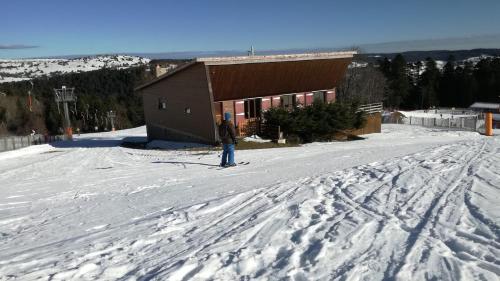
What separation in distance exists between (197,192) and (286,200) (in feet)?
8.40

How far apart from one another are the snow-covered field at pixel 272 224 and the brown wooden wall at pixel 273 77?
470 inches

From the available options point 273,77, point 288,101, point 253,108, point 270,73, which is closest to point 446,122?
point 288,101

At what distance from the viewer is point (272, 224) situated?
7086 millimetres

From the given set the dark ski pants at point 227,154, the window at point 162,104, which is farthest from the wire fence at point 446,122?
the dark ski pants at point 227,154

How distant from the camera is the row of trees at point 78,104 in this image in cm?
9319

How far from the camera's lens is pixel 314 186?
31.9ft

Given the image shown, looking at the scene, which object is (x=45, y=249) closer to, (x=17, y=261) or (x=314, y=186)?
(x=17, y=261)

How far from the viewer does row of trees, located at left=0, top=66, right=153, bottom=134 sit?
306 ft

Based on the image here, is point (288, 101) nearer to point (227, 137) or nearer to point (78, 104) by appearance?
point (227, 137)

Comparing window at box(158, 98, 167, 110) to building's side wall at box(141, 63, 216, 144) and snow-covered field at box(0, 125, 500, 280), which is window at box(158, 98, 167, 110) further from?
snow-covered field at box(0, 125, 500, 280)

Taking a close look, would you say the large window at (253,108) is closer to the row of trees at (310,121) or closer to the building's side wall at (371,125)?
the row of trees at (310,121)

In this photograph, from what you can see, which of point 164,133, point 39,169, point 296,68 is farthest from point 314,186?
point 164,133

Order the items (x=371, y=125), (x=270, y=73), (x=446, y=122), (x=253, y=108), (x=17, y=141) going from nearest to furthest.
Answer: (x=270, y=73), (x=253, y=108), (x=371, y=125), (x=17, y=141), (x=446, y=122)

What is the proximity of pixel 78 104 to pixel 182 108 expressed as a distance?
87.1m
